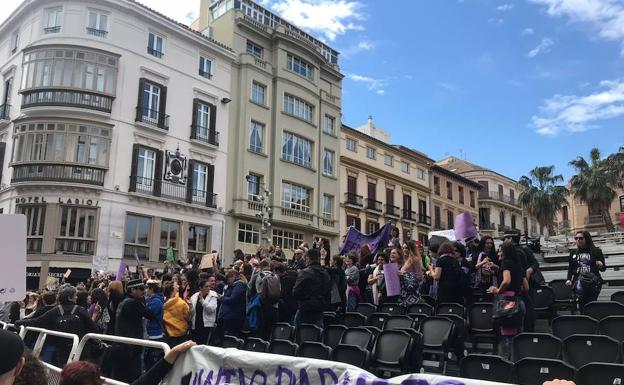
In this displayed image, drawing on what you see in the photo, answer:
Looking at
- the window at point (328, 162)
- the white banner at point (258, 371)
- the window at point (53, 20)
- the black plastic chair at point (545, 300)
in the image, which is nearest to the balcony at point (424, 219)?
the window at point (328, 162)

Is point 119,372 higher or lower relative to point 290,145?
lower

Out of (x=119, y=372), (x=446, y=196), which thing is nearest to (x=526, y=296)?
(x=119, y=372)

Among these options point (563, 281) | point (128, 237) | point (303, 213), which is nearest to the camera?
point (563, 281)

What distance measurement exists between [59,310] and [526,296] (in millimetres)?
7165

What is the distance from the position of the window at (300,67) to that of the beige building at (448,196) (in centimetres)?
2035

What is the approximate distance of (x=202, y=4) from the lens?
132ft

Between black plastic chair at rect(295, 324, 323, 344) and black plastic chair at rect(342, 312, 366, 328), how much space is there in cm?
107

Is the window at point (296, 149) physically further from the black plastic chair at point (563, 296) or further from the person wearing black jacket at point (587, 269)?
the person wearing black jacket at point (587, 269)

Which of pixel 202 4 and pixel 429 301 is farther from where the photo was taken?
pixel 202 4

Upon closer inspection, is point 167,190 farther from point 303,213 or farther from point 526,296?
point 526,296

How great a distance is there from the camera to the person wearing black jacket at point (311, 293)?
30.0ft

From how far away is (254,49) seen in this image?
37.6 metres

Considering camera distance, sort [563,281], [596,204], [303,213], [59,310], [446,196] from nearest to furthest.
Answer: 1. [59,310]
2. [563,281]
3. [303,213]
4. [596,204]
5. [446,196]

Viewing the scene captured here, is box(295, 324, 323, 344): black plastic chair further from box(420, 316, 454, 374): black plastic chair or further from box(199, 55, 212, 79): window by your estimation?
box(199, 55, 212, 79): window
